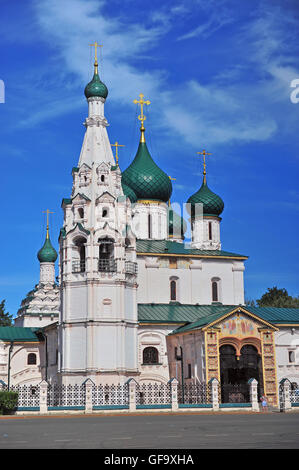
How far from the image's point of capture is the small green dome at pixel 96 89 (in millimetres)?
37500

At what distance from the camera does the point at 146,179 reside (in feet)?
141

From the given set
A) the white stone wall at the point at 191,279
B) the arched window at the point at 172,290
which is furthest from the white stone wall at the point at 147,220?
the arched window at the point at 172,290

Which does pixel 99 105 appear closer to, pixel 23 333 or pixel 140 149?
pixel 140 149

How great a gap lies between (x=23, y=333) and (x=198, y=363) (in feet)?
43.4

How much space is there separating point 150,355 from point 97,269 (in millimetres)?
6312

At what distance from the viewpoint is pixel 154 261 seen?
4091 cm

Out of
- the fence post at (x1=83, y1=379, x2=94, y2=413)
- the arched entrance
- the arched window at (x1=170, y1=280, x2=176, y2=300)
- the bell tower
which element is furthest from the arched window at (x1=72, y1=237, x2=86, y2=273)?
the arched entrance

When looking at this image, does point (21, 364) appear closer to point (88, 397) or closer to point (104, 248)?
point (104, 248)

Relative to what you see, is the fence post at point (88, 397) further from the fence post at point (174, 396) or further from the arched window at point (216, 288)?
the arched window at point (216, 288)

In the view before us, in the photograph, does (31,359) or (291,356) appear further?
(31,359)

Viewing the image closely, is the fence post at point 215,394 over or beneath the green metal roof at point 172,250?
beneath

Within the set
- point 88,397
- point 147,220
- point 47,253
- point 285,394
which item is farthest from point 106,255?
point 47,253

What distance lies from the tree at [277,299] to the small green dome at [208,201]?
64.1 ft
